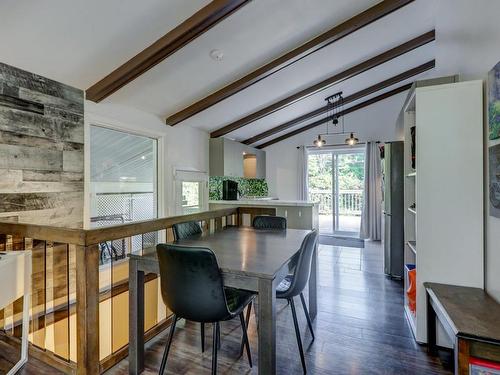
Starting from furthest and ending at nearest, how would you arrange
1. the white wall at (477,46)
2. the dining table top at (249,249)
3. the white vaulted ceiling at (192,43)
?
the white vaulted ceiling at (192,43)
the white wall at (477,46)
the dining table top at (249,249)

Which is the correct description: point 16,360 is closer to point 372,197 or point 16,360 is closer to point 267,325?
point 267,325

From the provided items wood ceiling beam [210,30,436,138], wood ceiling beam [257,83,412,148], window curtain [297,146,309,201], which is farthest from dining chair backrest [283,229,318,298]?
wood ceiling beam [257,83,412,148]

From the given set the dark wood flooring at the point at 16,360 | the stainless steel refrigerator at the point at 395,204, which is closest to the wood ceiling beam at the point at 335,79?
the stainless steel refrigerator at the point at 395,204

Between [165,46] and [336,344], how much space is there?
3.00 m

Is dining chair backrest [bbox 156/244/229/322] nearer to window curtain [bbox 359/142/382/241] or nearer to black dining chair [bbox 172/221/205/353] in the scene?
black dining chair [bbox 172/221/205/353]

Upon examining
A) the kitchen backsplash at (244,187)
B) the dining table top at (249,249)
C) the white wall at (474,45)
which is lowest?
the dining table top at (249,249)

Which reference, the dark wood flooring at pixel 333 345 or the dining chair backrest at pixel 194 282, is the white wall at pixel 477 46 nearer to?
the dark wood flooring at pixel 333 345

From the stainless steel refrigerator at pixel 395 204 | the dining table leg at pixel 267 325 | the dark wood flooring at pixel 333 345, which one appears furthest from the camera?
the stainless steel refrigerator at pixel 395 204

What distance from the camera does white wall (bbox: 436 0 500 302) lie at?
1839 millimetres

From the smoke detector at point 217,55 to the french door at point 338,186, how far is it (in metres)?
4.36

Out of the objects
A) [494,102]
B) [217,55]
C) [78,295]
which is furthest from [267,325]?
[217,55]

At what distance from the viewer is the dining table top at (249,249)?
161cm

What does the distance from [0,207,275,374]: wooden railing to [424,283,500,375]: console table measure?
204 centimetres

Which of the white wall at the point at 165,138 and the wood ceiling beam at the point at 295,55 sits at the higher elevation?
the wood ceiling beam at the point at 295,55
